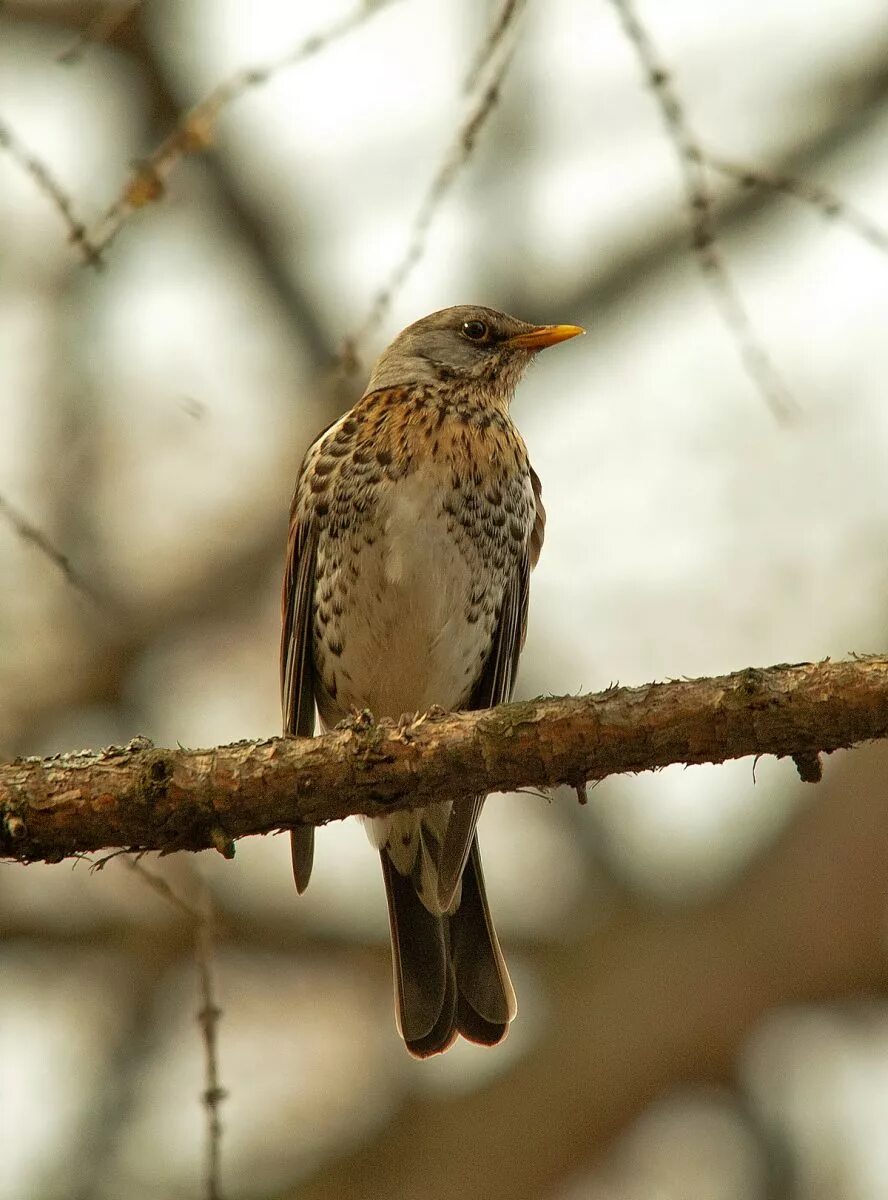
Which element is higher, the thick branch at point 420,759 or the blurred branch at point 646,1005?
the blurred branch at point 646,1005

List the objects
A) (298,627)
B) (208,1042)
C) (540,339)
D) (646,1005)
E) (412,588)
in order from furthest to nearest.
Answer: (646,1005) → (540,339) → (298,627) → (412,588) → (208,1042)

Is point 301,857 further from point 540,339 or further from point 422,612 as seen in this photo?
point 540,339

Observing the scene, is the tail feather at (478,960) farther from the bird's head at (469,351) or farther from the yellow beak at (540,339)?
the yellow beak at (540,339)

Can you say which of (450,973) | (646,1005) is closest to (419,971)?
(450,973)

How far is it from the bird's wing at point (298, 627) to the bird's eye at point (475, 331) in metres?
1.15

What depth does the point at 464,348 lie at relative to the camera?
6.11 metres

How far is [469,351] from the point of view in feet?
20.0

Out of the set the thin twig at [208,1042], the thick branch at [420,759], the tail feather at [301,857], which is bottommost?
the thin twig at [208,1042]

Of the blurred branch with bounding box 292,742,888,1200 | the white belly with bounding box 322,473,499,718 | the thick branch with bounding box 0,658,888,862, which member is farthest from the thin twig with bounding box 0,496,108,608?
the blurred branch with bounding box 292,742,888,1200

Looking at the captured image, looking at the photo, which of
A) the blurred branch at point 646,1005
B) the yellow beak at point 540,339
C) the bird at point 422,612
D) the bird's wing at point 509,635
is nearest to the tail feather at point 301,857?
the bird at point 422,612

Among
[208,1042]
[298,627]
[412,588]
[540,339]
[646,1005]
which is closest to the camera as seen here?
[208,1042]

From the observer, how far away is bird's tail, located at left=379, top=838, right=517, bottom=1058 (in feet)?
16.8

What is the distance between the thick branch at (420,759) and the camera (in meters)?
3.30

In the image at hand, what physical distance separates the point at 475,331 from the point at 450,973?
2.54m
